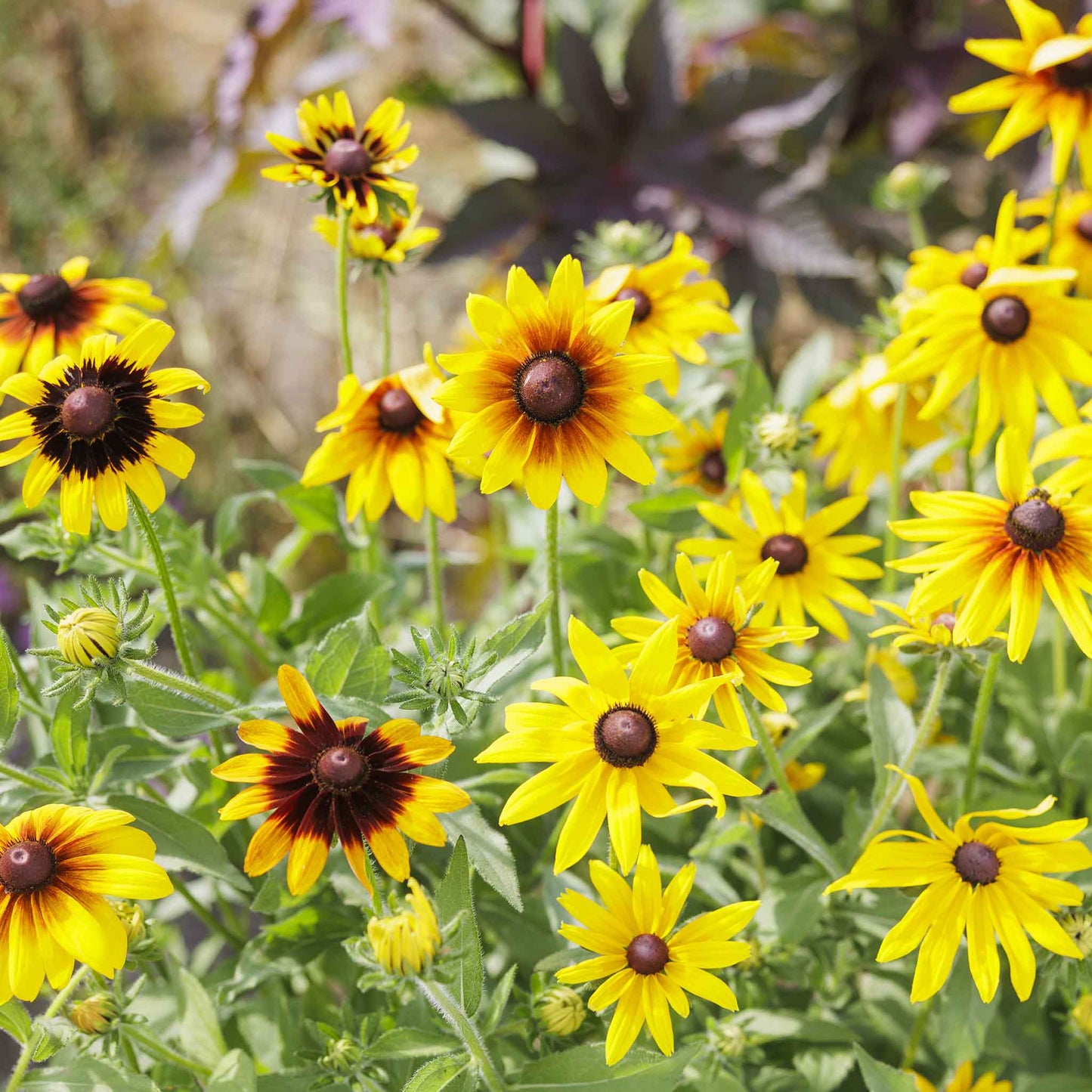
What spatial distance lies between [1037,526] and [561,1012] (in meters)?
0.38

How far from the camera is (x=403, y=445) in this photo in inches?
29.3

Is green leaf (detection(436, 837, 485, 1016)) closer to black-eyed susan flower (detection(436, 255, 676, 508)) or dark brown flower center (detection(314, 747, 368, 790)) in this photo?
dark brown flower center (detection(314, 747, 368, 790))

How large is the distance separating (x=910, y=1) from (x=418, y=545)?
4.00ft

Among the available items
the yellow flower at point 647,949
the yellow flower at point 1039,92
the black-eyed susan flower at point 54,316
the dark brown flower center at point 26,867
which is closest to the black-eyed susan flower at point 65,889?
the dark brown flower center at point 26,867

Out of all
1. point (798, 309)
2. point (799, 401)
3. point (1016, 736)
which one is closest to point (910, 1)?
point (798, 309)

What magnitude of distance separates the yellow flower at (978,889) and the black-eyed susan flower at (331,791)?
0.75 feet

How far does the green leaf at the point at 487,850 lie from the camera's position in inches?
23.7

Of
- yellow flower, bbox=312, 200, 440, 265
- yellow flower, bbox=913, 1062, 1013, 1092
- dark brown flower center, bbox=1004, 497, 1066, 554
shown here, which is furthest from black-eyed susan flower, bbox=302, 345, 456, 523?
yellow flower, bbox=913, 1062, 1013, 1092

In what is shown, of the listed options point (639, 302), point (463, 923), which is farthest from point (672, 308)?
point (463, 923)

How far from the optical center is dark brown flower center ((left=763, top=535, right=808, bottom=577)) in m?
0.77

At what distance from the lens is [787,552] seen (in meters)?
0.77

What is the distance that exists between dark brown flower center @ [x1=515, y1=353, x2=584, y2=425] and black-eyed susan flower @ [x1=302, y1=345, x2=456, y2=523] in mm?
125

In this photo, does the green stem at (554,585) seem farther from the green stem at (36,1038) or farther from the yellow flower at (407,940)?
the green stem at (36,1038)

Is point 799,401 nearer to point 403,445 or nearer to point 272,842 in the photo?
point 403,445
